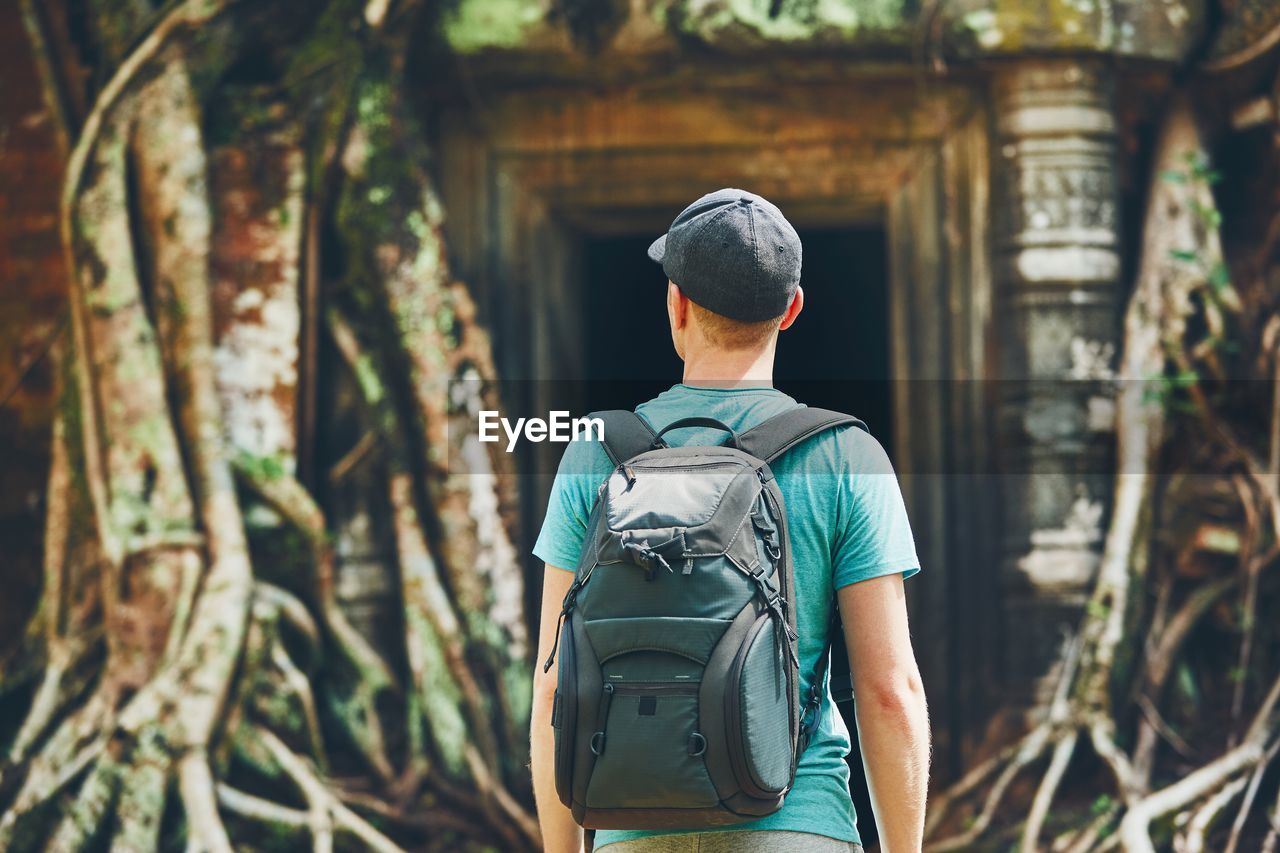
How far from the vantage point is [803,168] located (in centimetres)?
425

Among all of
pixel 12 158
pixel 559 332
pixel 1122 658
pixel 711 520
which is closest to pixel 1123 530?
pixel 1122 658

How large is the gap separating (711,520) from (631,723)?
0.69 ft

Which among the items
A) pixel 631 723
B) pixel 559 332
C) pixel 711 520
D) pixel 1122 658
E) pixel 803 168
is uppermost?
pixel 803 168

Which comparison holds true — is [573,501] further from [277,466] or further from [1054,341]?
[1054,341]

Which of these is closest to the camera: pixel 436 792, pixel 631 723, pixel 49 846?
pixel 631 723

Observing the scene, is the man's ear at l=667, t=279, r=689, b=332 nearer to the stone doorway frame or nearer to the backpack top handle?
the backpack top handle

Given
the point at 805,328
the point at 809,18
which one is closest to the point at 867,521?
the point at 809,18

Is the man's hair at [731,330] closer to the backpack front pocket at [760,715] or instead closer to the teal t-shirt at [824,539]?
the teal t-shirt at [824,539]

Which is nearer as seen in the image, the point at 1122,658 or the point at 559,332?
the point at 1122,658

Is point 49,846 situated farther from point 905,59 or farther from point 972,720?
point 905,59

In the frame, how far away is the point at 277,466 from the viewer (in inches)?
157

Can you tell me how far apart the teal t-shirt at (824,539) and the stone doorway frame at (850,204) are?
2598mm

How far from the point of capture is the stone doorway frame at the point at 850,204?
4.10 m

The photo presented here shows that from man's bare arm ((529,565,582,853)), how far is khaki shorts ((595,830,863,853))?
6.8 inches
